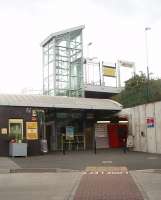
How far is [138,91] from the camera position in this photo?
56656 mm

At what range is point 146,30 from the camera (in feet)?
151

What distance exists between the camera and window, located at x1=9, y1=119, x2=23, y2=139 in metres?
30.3

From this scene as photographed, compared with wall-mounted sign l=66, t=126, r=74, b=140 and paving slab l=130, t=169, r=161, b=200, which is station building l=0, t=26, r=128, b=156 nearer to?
wall-mounted sign l=66, t=126, r=74, b=140

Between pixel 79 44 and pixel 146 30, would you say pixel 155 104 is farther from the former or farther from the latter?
pixel 79 44

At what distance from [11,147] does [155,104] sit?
31.6 feet

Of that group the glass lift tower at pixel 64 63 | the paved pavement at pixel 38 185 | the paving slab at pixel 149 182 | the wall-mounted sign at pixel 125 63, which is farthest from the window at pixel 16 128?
the wall-mounted sign at pixel 125 63

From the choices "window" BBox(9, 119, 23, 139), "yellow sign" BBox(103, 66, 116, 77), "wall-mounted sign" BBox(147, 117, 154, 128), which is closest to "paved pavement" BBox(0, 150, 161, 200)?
"window" BBox(9, 119, 23, 139)

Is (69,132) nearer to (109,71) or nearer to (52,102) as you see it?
(52,102)

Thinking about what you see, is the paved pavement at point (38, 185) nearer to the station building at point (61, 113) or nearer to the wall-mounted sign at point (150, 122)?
the station building at point (61, 113)

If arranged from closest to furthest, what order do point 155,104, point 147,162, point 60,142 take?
point 147,162
point 155,104
point 60,142

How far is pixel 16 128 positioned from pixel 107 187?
16.5 meters

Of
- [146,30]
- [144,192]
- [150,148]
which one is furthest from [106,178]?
[146,30]

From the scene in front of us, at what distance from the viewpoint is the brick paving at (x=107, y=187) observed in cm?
1284

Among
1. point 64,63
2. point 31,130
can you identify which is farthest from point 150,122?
point 64,63
